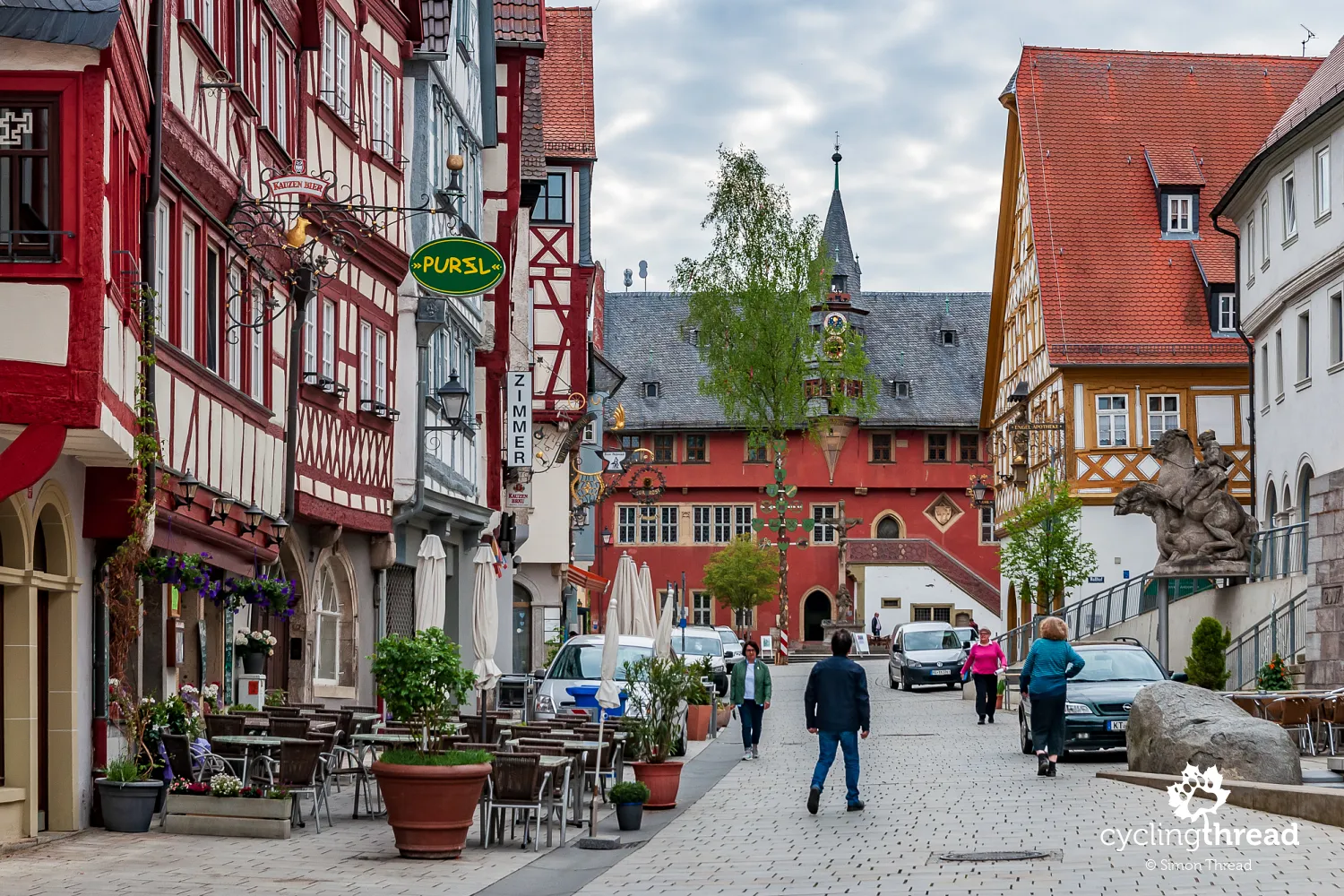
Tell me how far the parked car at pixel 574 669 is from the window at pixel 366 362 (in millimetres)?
4295

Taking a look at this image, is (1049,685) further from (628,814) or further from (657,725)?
(628,814)

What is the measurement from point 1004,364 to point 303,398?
41941 mm

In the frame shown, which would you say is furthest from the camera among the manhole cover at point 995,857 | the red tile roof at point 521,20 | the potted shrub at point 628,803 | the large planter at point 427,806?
the red tile roof at point 521,20

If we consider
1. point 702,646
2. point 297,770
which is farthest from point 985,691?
point 297,770

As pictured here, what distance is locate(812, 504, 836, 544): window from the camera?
85.4 metres

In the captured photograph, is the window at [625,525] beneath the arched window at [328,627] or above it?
above

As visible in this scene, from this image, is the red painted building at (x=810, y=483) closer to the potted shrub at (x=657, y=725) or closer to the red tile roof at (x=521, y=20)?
the red tile roof at (x=521, y=20)

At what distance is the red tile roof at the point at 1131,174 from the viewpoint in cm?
5209

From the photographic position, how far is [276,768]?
1623 centimetres

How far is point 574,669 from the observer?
87.8 ft

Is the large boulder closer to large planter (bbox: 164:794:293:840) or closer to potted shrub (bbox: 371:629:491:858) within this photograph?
potted shrub (bbox: 371:629:491:858)

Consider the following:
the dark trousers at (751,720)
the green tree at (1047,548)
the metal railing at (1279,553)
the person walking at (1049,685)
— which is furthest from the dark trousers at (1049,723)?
the green tree at (1047,548)

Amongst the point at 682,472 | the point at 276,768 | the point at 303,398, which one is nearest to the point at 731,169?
the point at 682,472

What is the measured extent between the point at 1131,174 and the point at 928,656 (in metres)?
16.9
